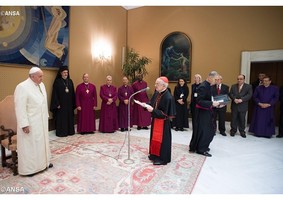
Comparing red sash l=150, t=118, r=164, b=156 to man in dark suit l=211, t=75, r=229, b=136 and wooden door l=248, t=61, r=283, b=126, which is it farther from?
wooden door l=248, t=61, r=283, b=126

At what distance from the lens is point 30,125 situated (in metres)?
3.03

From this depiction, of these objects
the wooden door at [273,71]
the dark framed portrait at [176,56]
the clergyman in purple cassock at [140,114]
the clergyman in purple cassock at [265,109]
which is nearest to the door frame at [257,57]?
the wooden door at [273,71]

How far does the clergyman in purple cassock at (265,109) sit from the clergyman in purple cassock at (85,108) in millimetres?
4540

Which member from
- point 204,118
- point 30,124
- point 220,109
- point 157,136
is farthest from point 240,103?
point 30,124

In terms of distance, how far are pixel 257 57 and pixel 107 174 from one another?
5.94 meters

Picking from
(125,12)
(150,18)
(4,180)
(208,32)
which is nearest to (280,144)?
(208,32)

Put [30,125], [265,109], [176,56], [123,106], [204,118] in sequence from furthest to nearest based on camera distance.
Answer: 1. [176,56]
2. [123,106]
3. [265,109]
4. [204,118]
5. [30,125]

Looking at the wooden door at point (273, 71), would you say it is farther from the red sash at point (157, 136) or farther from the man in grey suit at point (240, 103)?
the red sash at point (157, 136)

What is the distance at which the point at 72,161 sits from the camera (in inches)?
143

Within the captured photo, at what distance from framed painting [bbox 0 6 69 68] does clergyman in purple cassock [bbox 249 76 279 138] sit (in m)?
5.50

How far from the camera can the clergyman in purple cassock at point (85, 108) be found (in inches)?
221

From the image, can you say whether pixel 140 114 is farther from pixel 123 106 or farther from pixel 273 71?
pixel 273 71

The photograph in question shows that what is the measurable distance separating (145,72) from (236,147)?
4279 mm
